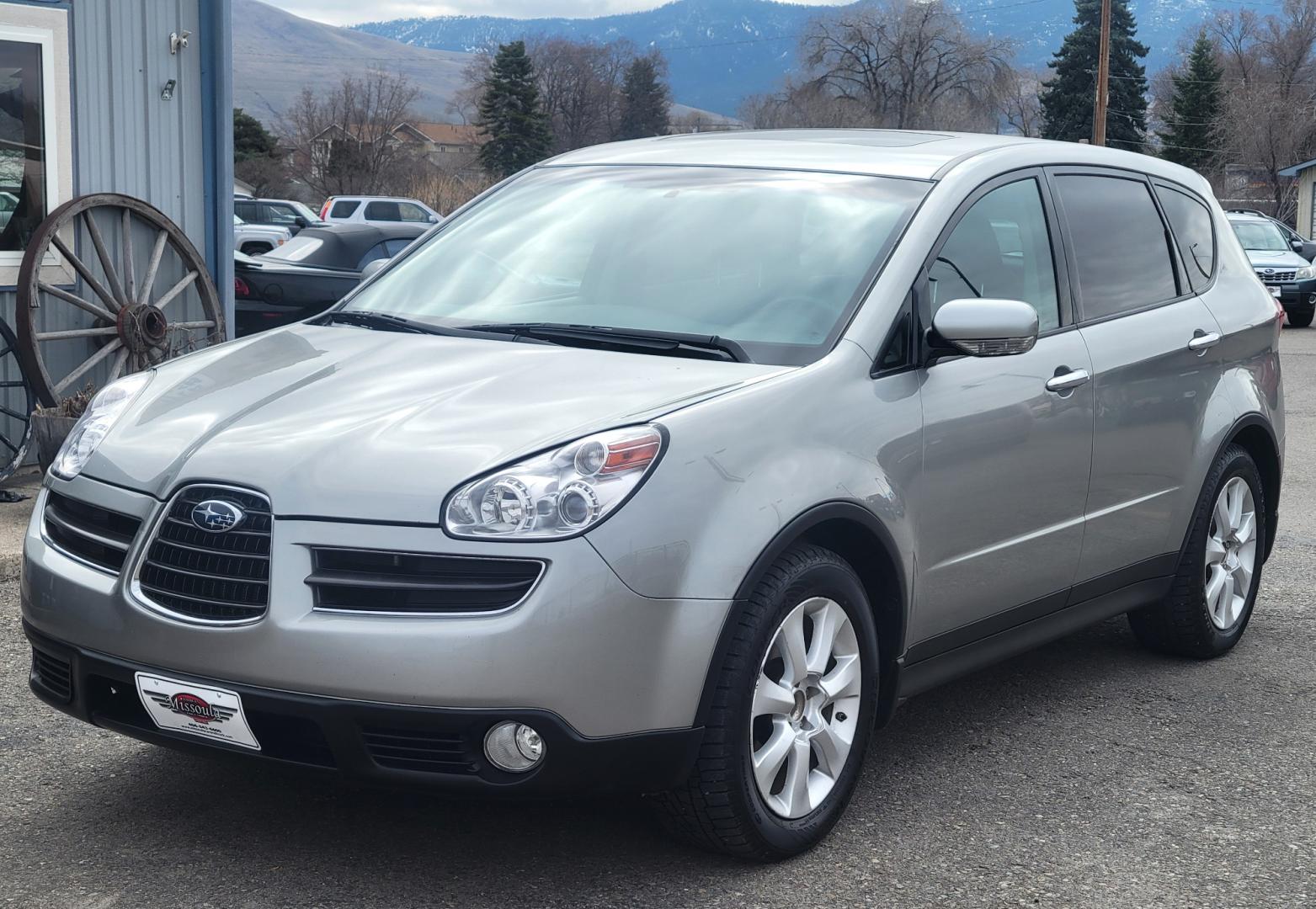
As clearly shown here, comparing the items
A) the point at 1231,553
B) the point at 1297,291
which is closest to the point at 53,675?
the point at 1231,553

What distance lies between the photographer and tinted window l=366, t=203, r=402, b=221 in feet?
116

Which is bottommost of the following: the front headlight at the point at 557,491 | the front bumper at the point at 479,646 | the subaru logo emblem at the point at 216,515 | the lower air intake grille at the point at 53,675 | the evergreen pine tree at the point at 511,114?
the lower air intake grille at the point at 53,675

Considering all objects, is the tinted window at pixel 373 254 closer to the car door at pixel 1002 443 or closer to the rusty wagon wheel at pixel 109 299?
the rusty wagon wheel at pixel 109 299

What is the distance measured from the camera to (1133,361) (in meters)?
4.74

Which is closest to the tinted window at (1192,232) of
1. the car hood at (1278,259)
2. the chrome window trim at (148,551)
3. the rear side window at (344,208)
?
the chrome window trim at (148,551)

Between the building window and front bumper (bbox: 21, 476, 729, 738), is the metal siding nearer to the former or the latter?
the building window

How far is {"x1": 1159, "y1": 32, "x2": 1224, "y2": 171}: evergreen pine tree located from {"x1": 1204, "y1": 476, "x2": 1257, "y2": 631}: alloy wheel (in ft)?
238

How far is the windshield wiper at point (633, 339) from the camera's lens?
3.74 metres

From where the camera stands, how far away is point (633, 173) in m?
4.58

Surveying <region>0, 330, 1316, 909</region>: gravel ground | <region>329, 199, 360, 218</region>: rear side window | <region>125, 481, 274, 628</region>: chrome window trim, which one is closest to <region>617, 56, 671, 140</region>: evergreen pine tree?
<region>329, 199, 360, 218</region>: rear side window

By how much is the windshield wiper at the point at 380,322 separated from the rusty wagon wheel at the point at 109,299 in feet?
14.6

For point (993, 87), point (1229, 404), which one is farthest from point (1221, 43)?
point (1229, 404)

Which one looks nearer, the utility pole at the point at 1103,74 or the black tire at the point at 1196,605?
the black tire at the point at 1196,605

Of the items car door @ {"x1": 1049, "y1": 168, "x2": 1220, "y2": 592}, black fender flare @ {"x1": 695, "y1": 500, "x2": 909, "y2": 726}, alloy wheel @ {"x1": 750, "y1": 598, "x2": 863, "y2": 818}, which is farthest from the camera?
car door @ {"x1": 1049, "y1": 168, "x2": 1220, "y2": 592}
